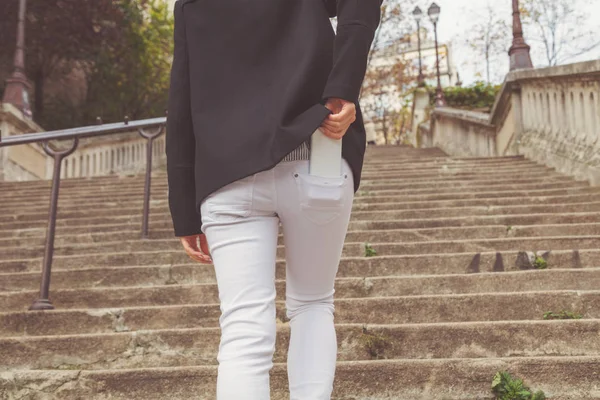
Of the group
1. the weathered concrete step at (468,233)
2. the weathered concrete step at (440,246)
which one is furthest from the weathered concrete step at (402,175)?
the weathered concrete step at (440,246)

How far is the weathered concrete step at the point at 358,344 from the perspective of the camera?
2.76 metres

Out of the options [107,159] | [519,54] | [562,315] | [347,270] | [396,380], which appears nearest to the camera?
[396,380]

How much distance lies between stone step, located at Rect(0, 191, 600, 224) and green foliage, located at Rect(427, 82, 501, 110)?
14056 mm

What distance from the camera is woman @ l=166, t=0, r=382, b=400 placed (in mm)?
1429

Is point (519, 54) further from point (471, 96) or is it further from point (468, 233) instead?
point (471, 96)

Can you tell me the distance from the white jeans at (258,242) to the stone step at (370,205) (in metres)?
4.32

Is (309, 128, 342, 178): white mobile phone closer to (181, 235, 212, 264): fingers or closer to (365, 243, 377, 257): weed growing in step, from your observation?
(181, 235, 212, 264): fingers

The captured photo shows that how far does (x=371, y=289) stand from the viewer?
3605 mm

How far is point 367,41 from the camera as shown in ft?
5.02

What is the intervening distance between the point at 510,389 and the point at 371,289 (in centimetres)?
131

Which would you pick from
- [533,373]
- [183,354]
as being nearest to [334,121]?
[533,373]

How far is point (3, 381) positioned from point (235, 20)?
6.30 ft

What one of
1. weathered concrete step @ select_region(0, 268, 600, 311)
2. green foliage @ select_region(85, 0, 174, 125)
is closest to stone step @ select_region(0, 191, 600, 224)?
weathered concrete step @ select_region(0, 268, 600, 311)

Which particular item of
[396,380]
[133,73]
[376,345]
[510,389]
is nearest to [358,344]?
[376,345]
